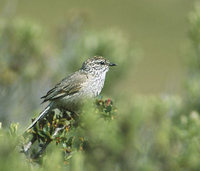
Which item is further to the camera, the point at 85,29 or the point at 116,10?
the point at 116,10

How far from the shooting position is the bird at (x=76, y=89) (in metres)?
4.76

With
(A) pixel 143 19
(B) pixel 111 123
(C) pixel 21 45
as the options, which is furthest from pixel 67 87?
(A) pixel 143 19

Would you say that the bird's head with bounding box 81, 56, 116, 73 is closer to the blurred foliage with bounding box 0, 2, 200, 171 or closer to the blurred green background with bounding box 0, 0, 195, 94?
the blurred foliage with bounding box 0, 2, 200, 171

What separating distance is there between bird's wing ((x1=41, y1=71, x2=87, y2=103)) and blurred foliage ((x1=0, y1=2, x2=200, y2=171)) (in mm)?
459

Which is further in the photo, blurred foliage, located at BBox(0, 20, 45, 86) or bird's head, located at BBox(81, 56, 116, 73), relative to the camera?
blurred foliage, located at BBox(0, 20, 45, 86)

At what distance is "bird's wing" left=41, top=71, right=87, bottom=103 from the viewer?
15.7 feet

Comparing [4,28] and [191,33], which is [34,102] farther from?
[191,33]

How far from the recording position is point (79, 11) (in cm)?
788

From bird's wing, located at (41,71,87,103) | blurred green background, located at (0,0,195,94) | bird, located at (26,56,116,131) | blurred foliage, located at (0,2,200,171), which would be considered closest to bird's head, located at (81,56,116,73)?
bird, located at (26,56,116,131)

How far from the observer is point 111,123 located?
3377 mm

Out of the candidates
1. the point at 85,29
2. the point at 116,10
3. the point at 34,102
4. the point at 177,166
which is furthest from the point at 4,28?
the point at 116,10

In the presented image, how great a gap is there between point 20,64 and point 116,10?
117 ft

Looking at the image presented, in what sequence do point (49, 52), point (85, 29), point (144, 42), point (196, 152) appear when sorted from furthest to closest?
point (144, 42) < point (85, 29) < point (49, 52) < point (196, 152)

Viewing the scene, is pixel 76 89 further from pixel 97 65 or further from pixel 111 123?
pixel 111 123
